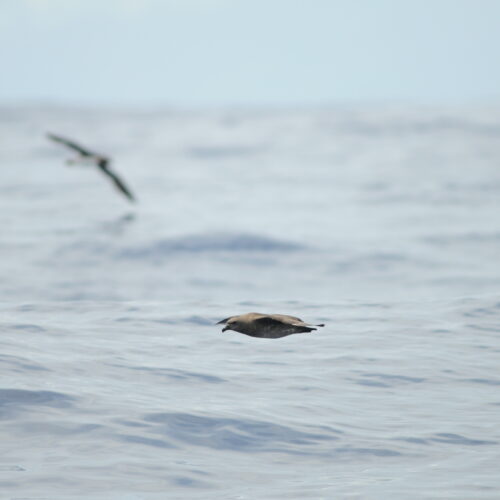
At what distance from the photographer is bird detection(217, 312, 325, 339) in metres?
5.38

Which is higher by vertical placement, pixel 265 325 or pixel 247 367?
pixel 247 367

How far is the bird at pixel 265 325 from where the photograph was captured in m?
5.38

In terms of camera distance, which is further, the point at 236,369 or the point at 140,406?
the point at 236,369

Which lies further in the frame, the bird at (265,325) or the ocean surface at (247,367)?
the ocean surface at (247,367)

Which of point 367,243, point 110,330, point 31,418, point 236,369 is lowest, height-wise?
point 31,418

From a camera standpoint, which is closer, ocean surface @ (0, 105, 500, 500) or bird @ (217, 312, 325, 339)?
bird @ (217, 312, 325, 339)

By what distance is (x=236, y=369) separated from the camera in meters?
8.91

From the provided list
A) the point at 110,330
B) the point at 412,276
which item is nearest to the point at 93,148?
the point at 412,276

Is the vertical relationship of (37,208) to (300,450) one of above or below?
above

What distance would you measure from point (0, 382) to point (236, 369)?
2.01m

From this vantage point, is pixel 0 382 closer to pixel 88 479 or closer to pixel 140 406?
pixel 140 406

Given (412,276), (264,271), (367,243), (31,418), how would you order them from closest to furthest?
(31,418), (412,276), (264,271), (367,243)

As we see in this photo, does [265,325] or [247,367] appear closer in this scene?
[265,325]

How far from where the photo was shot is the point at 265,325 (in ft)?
18.0
